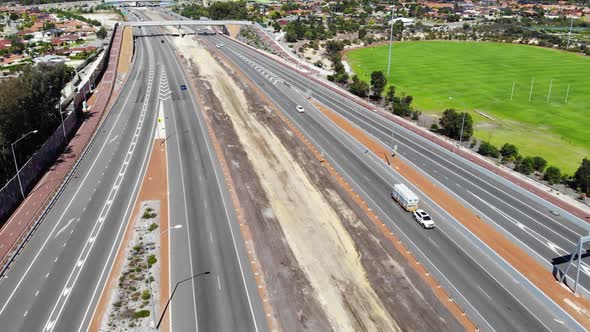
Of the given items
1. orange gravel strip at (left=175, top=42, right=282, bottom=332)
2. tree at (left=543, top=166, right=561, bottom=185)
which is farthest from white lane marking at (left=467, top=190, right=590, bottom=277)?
orange gravel strip at (left=175, top=42, right=282, bottom=332)

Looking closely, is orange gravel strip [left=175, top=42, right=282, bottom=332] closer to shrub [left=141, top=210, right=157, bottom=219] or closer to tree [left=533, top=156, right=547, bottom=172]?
shrub [left=141, top=210, right=157, bottom=219]

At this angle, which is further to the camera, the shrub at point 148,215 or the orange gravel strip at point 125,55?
Answer: the orange gravel strip at point 125,55

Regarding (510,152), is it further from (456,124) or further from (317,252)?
(317,252)

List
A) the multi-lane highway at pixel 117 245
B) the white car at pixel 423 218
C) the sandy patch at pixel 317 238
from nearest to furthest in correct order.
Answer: the multi-lane highway at pixel 117 245 < the sandy patch at pixel 317 238 < the white car at pixel 423 218

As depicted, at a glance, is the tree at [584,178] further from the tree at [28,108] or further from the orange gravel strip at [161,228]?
the tree at [28,108]

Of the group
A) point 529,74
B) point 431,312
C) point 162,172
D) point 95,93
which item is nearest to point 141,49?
point 95,93

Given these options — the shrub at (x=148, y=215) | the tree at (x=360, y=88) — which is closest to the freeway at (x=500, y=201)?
the tree at (x=360, y=88)

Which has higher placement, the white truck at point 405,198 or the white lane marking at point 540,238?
the white truck at point 405,198
